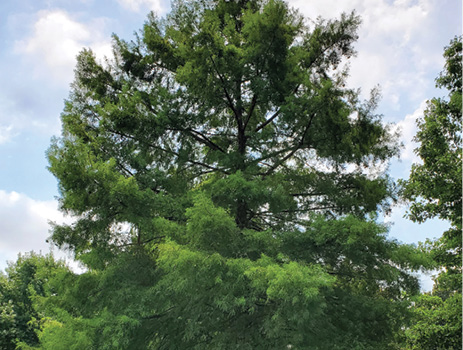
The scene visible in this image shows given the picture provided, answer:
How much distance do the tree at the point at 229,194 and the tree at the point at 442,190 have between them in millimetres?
1821

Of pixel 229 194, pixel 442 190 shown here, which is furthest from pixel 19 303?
pixel 442 190

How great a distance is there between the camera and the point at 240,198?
851 centimetres

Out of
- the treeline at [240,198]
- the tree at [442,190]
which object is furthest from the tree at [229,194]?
the tree at [442,190]

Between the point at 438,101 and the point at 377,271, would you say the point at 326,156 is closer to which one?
the point at 377,271

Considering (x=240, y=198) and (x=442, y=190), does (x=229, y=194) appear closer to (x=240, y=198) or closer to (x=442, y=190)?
(x=240, y=198)

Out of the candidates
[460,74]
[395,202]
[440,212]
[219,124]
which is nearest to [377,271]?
[395,202]

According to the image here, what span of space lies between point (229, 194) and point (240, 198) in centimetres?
28

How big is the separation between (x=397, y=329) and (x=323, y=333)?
2268mm

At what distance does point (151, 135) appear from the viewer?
9883mm

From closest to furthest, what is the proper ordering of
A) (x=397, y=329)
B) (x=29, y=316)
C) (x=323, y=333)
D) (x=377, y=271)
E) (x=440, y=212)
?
1. (x=323, y=333)
2. (x=377, y=271)
3. (x=397, y=329)
4. (x=440, y=212)
5. (x=29, y=316)

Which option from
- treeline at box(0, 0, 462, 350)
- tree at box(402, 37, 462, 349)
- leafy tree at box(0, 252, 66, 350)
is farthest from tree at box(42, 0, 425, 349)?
leafy tree at box(0, 252, 66, 350)

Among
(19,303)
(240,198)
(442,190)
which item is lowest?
(19,303)

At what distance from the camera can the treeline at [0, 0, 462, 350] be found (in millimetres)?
6785

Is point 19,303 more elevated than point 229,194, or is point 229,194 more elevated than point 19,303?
point 229,194
